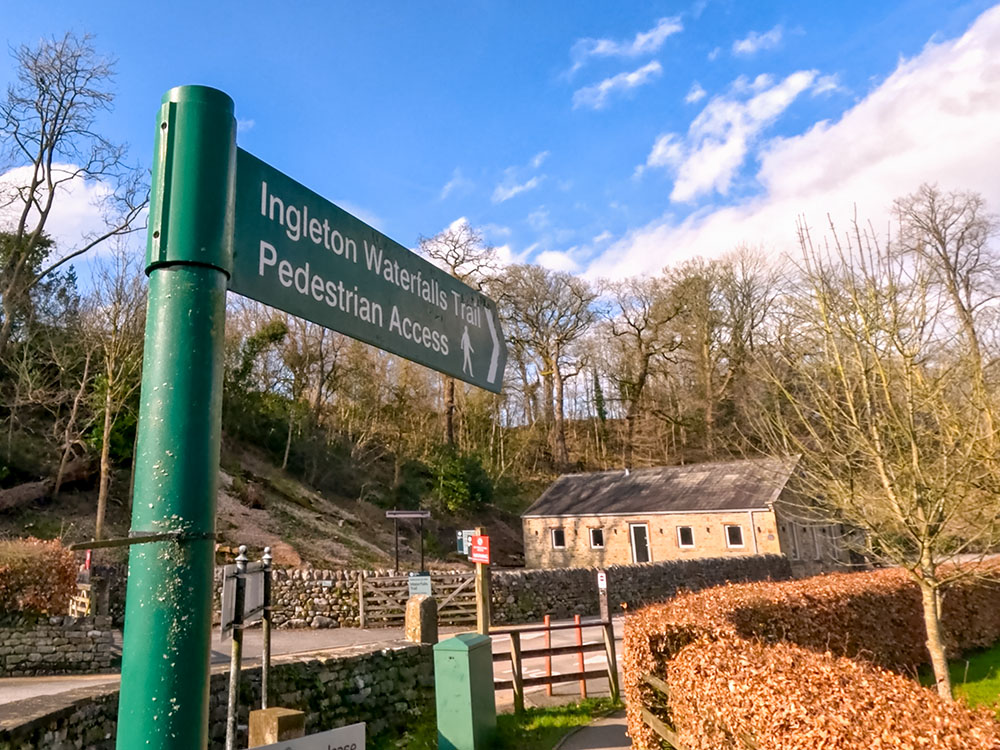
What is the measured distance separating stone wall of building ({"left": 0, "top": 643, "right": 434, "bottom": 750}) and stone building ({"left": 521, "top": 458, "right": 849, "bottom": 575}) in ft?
67.7

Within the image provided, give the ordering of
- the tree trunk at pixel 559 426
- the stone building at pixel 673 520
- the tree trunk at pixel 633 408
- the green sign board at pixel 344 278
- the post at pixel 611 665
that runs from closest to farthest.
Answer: the green sign board at pixel 344 278, the post at pixel 611 665, the stone building at pixel 673 520, the tree trunk at pixel 559 426, the tree trunk at pixel 633 408

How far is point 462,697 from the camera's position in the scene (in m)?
7.24

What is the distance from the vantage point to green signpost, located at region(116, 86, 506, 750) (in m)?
1.39

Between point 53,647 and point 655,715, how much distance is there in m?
11.7

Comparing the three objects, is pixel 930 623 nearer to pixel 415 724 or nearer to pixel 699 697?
pixel 699 697

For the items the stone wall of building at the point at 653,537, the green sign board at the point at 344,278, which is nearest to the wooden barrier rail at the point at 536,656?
the green sign board at the point at 344,278

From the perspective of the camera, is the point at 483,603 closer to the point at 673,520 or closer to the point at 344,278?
the point at 344,278

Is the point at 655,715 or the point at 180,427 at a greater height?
the point at 180,427

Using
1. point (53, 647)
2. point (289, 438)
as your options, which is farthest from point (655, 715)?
point (289, 438)

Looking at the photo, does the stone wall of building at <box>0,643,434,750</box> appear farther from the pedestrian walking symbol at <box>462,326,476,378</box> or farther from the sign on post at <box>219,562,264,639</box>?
the pedestrian walking symbol at <box>462,326,476,378</box>

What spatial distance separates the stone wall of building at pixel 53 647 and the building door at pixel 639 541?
22286 mm

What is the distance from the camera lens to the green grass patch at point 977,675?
10.9 meters

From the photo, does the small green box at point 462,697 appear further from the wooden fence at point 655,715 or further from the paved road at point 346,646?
the paved road at point 346,646

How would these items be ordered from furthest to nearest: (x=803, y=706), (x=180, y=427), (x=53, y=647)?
(x=53, y=647), (x=803, y=706), (x=180, y=427)
